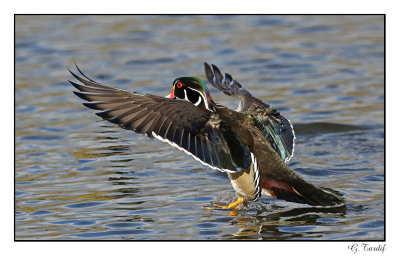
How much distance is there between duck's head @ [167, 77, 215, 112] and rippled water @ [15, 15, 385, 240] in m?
1.16

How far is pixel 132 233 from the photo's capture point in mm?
7730

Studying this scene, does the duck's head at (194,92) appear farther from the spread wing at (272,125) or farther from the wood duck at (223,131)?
the spread wing at (272,125)

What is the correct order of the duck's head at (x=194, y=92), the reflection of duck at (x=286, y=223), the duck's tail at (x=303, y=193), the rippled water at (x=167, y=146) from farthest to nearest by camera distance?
the duck's head at (x=194, y=92) < the rippled water at (x=167, y=146) < the duck's tail at (x=303, y=193) < the reflection of duck at (x=286, y=223)

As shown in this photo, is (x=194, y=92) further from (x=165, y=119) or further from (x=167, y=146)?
(x=167, y=146)

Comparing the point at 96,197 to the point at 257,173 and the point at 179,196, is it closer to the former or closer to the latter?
the point at 179,196

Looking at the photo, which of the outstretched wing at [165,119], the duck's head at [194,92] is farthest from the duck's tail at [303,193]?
the duck's head at [194,92]

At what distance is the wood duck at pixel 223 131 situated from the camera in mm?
7395

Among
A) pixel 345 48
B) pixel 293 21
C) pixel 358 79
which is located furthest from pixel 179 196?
pixel 293 21

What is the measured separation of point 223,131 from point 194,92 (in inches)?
30.7

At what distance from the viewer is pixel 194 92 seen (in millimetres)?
8367

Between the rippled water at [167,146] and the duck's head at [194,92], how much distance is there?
116 cm

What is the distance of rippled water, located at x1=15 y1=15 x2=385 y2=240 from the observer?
8.04m

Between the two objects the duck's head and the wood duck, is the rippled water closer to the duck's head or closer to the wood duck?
the wood duck

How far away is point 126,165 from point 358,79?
233 inches
